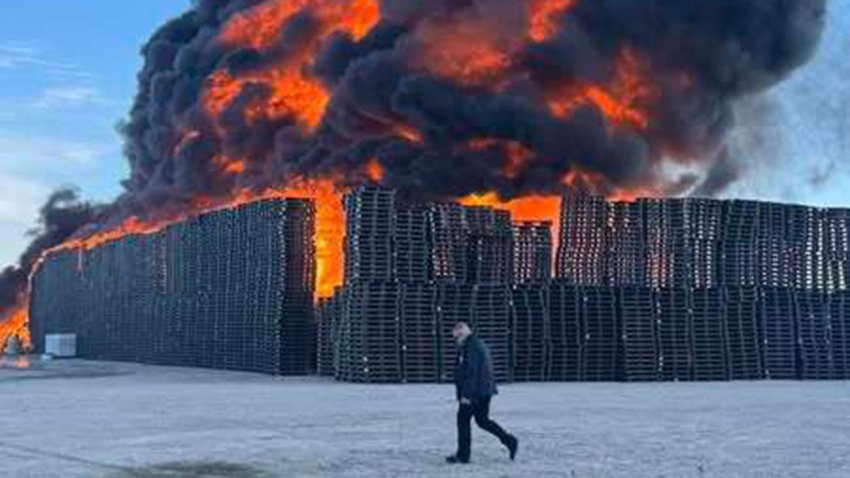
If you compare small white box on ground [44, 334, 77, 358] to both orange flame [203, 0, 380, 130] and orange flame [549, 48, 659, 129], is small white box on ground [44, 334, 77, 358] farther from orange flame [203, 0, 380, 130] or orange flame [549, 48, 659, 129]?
orange flame [549, 48, 659, 129]

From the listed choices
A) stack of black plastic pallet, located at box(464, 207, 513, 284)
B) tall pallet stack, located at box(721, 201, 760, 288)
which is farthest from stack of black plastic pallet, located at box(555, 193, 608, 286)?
tall pallet stack, located at box(721, 201, 760, 288)

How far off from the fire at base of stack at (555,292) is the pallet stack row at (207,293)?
0.07 metres

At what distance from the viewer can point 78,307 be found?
4566cm

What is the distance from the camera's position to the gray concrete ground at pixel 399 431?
11.4 m

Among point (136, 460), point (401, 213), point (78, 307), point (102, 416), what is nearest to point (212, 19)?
point (78, 307)

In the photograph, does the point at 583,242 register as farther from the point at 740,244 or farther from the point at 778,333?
the point at 778,333

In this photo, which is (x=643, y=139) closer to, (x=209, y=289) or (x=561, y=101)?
(x=561, y=101)

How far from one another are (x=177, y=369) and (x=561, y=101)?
14685mm

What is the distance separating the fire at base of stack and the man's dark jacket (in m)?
15.1

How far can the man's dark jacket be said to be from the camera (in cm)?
1141

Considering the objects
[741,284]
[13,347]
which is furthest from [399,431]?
[13,347]

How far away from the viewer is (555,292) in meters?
28.8

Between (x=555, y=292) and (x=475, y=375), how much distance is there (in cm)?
1761

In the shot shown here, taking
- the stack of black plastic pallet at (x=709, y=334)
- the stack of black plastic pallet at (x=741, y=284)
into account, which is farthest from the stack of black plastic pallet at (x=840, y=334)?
the stack of black plastic pallet at (x=709, y=334)
